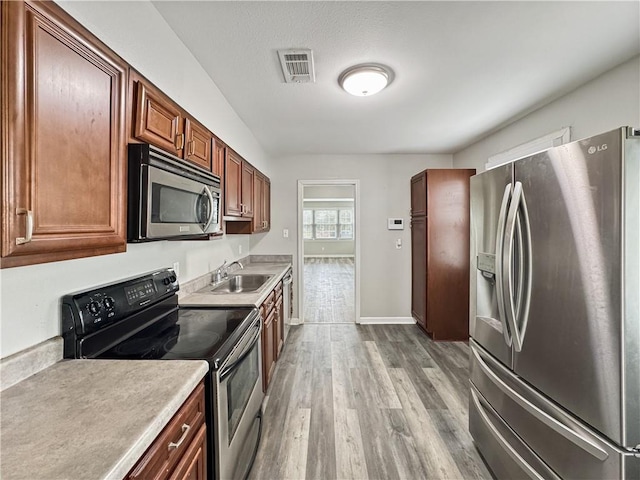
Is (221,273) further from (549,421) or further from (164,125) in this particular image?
(549,421)

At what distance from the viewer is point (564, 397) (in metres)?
1.21

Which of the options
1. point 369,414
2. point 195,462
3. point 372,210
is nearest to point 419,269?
point 372,210

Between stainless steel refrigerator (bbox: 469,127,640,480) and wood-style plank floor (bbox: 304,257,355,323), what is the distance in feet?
10.4

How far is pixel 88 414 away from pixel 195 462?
0.45 m

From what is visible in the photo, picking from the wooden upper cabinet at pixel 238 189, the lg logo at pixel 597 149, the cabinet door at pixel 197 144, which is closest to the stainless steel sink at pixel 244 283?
the wooden upper cabinet at pixel 238 189

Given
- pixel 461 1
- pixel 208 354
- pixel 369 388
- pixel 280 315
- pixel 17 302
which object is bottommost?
pixel 369 388

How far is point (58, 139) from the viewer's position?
2.78ft

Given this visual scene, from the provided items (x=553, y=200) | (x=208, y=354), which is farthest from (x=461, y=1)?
(x=208, y=354)

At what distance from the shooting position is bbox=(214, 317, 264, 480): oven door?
1230mm

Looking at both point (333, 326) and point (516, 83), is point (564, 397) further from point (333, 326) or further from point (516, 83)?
point (333, 326)

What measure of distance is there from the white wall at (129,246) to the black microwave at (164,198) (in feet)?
1.11

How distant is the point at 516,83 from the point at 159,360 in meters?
2.85

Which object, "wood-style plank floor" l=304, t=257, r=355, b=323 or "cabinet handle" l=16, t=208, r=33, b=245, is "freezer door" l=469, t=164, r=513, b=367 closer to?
"cabinet handle" l=16, t=208, r=33, b=245

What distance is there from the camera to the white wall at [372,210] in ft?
14.4
